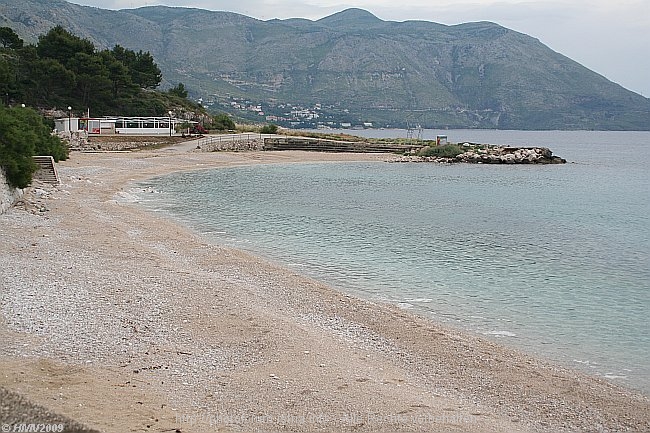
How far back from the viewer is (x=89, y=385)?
7555 mm

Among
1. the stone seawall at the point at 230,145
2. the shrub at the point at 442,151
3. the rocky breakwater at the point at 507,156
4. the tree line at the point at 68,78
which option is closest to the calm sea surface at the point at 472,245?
the stone seawall at the point at 230,145

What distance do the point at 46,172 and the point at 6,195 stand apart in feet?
30.1

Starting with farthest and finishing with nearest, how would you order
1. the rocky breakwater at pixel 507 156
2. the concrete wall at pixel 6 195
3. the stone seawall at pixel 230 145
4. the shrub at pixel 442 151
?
the shrub at pixel 442 151 < the rocky breakwater at pixel 507 156 < the stone seawall at pixel 230 145 < the concrete wall at pixel 6 195

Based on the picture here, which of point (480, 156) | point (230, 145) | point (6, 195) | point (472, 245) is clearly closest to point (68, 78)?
point (230, 145)

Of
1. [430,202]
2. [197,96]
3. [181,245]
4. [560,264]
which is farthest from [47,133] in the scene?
[197,96]

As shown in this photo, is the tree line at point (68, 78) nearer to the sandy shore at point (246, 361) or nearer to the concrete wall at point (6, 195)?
the concrete wall at point (6, 195)

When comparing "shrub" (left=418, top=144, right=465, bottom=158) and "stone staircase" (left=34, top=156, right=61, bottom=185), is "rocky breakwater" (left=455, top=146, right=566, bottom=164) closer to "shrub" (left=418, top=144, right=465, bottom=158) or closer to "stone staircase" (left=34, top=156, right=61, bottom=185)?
"shrub" (left=418, top=144, right=465, bottom=158)

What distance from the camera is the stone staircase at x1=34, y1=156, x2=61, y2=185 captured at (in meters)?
29.5

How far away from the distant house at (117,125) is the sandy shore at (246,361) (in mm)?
43632

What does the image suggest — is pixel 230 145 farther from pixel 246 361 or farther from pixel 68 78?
pixel 246 361

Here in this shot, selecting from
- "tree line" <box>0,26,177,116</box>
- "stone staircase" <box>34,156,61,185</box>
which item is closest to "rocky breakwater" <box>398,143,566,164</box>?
"tree line" <box>0,26,177,116</box>

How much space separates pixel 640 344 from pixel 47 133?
3499 centimetres

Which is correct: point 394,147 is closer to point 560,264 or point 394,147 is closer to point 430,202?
point 430,202

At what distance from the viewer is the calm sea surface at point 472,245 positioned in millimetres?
12055
